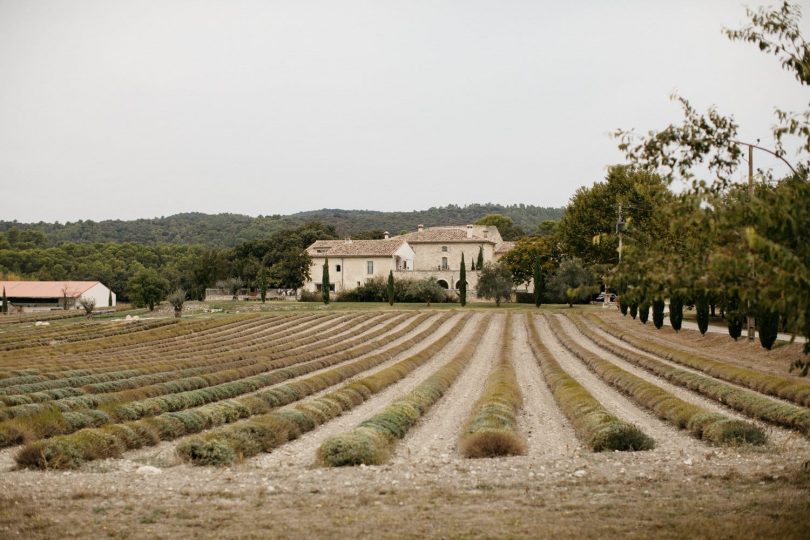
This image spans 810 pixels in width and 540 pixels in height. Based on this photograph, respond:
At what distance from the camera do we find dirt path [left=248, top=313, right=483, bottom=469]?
46.5 feet

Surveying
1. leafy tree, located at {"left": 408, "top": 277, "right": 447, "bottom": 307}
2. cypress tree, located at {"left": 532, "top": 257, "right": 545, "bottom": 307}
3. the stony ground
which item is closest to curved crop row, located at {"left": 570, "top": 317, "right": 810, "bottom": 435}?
the stony ground

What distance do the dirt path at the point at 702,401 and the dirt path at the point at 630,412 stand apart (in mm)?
1404

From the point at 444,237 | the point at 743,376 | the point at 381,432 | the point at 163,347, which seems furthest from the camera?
the point at 444,237

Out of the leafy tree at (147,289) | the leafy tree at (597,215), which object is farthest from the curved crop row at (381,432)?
the leafy tree at (147,289)

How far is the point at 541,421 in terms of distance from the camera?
18500 millimetres

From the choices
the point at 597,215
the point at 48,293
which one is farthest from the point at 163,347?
the point at 48,293

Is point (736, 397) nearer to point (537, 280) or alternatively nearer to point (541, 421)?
point (541, 421)

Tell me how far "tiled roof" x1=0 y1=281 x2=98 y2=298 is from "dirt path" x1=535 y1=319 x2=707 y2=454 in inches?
3261

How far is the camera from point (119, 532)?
8797 millimetres

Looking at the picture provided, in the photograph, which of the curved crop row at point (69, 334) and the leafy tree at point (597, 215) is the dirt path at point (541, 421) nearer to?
the curved crop row at point (69, 334)

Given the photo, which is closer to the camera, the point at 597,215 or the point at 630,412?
the point at 630,412

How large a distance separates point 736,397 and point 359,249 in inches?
2839

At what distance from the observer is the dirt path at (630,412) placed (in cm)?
1469

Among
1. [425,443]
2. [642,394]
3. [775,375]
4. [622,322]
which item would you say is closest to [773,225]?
[425,443]
